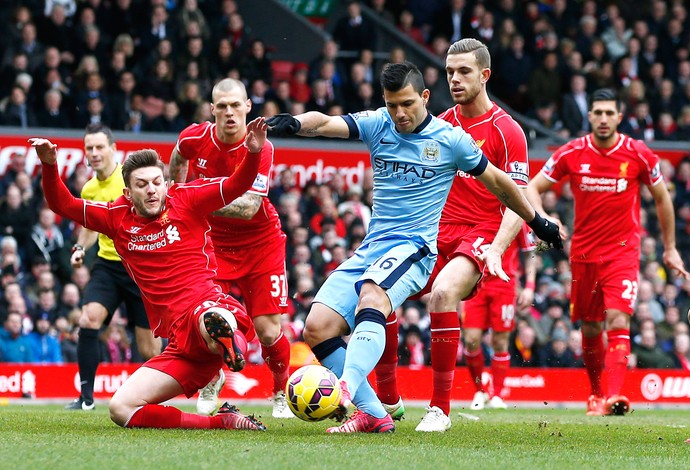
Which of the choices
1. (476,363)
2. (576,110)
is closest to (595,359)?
(476,363)

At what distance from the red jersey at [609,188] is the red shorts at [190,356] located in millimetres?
4406

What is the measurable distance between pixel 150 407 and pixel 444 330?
2.12 meters

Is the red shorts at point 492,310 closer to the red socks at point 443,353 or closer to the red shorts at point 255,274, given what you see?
the red shorts at point 255,274

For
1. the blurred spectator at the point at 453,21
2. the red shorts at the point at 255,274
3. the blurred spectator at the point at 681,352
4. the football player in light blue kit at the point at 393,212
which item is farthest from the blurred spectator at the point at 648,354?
the football player in light blue kit at the point at 393,212

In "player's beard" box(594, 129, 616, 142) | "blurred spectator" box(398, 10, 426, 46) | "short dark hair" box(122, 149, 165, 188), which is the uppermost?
"blurred spectator" box(398, 10, 426, 46)

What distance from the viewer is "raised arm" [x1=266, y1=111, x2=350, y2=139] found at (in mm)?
7238

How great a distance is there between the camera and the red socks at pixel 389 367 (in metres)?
8.77

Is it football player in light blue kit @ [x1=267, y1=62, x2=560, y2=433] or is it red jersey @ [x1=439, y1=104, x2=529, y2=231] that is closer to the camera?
football player in light blue kit @ [x1=267, y1=62, x2=560, y2=433]

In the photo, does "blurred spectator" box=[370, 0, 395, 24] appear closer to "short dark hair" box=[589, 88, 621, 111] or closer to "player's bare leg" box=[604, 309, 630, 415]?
"short dark hair" box=[589, 88, 621, 111]

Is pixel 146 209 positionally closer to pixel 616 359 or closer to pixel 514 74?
pixel 616 359

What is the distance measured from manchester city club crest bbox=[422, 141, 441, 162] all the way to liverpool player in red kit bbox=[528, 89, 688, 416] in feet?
10.6

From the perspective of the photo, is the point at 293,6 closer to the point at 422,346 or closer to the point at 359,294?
the point at 422,346

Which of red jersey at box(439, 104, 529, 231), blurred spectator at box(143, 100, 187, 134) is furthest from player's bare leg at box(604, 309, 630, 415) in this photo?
blurred spectator at box(143, 100, 187, 134)

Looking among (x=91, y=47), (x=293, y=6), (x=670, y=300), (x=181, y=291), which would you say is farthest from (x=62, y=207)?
(x=293, y=6)
